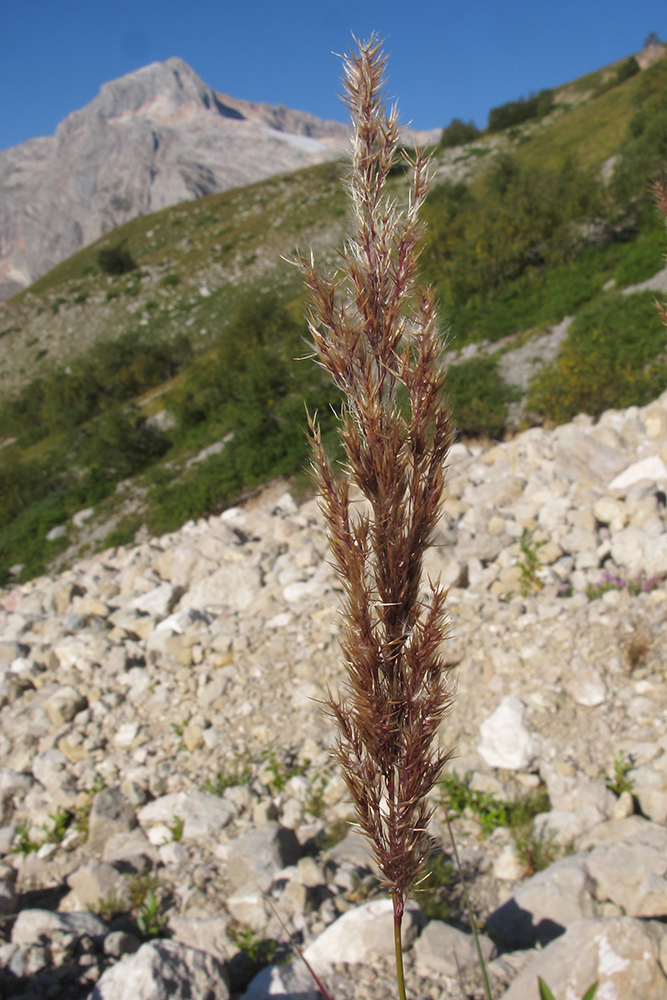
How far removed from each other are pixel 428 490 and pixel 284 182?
217 feet

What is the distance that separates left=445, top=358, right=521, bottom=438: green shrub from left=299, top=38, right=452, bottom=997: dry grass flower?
11.0 metres

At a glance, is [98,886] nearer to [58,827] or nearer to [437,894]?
[58,827]

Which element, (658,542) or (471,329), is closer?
(658,542)

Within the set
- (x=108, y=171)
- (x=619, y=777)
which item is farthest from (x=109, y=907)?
(x=108, y=171)

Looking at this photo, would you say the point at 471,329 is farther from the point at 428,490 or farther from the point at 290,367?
the point at 428,490

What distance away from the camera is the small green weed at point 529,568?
6.03m

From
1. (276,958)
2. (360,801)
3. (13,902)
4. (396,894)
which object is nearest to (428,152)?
(360,801)

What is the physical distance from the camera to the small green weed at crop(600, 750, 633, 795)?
166 inches

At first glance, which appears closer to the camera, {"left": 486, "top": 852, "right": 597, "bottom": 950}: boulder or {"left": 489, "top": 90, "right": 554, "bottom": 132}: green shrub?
{"left": 486, "top": 852, "right": 597, "bottom": 950}: boulder

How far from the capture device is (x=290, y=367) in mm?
16266

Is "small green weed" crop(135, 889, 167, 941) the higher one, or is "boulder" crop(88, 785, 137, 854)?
"boulder" crop(88, 785, 137, 854)

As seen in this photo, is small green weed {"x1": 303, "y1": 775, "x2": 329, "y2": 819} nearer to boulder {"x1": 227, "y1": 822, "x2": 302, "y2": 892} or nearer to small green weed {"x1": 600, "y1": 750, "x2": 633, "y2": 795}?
boulder {"x1": 227, "y1": 822, "x2": 302, "y2": 892}

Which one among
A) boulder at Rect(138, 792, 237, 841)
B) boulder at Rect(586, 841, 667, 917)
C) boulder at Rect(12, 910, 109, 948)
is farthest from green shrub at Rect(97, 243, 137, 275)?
boulder at Rect(586, 841, 667, 917)

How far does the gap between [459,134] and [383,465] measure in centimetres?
6662
